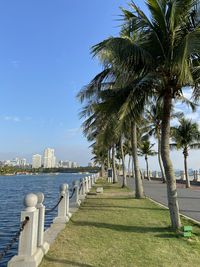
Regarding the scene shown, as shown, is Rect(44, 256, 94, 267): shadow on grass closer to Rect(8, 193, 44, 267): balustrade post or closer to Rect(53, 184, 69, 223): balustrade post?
Rect(8, 193, 44, 267): balustrade post

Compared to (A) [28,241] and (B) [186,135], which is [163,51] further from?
(B) [186,135]

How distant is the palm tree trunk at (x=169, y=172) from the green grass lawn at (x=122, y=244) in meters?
0.48

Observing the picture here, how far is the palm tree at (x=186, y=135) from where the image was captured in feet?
109

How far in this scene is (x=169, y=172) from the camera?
378 inches

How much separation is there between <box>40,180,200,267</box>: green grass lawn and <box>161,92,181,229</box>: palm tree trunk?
48cm

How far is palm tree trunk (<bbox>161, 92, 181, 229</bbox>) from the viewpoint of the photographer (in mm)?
9297

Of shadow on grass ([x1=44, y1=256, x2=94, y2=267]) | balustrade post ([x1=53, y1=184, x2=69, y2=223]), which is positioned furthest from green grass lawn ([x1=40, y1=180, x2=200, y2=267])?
balustrade post ([x1=53, y1=184, x2=69, y2=223])

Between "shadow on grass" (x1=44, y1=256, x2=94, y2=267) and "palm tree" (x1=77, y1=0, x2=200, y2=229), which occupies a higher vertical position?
"palm tree" (x1=77, y1=0, x2=200, y2=229)

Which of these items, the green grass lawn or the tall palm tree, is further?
the tall palm tree

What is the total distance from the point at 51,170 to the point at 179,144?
493 feet

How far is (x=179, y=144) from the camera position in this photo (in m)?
34.0

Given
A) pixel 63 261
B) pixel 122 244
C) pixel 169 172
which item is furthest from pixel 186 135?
pixel 63 261

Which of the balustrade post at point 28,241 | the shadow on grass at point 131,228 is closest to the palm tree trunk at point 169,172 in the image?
the shadow on grass at point 131,228

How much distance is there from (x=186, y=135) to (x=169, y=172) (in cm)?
2500
